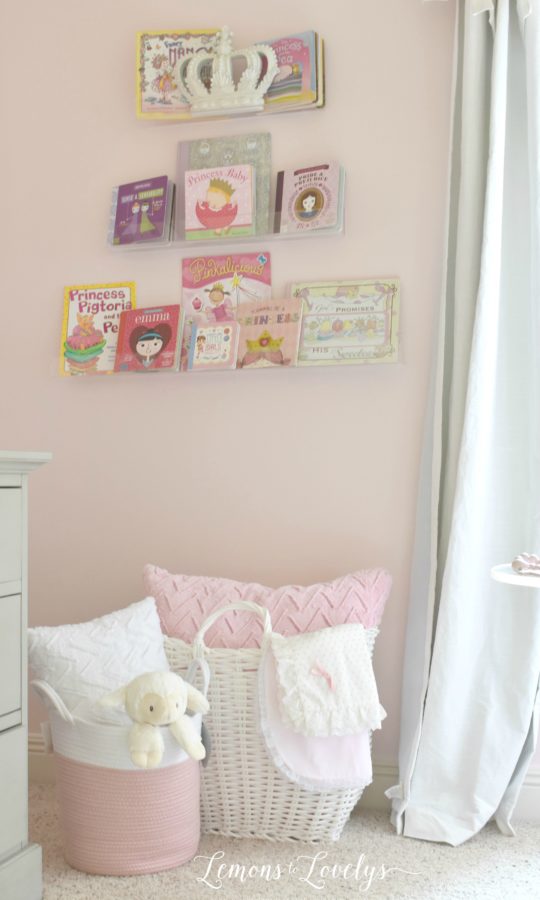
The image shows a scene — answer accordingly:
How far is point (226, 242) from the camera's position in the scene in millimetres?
2254

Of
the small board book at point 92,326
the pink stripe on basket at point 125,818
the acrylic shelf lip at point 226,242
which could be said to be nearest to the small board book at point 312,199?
the acrylic shelf lip at point 226,242

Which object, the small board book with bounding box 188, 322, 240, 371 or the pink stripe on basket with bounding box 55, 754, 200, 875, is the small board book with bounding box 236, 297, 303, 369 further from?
the pink stripe on basket with bounding box 55, 754, 200, 875

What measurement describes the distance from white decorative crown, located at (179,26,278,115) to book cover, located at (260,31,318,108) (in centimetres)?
2

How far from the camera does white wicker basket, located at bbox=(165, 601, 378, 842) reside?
1887 millimetres

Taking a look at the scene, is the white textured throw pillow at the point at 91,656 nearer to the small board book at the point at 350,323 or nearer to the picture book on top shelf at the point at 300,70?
the small board book at the point at 350,323

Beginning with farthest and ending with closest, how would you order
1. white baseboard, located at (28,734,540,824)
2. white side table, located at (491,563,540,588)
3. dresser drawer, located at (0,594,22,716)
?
1. white baseboard, located at (28,734,540,824)
2. dresser drawer, located at (0,594,22,716)
3. white side table, located at (491,563,540,588)

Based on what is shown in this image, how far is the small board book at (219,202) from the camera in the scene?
7.21 feet

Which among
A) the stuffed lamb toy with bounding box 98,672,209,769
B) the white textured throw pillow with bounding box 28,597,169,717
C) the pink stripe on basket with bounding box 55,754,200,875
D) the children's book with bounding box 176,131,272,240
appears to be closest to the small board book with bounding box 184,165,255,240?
the children's book with bounding box 176,131,272,240

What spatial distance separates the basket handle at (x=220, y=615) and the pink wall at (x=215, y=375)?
0.97ft

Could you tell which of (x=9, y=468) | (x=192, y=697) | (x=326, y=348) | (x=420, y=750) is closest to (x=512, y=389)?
(x=326, y=348)

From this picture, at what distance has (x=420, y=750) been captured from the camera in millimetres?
1976

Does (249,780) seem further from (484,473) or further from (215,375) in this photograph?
(215,375)

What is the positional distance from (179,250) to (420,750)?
52.7 inches

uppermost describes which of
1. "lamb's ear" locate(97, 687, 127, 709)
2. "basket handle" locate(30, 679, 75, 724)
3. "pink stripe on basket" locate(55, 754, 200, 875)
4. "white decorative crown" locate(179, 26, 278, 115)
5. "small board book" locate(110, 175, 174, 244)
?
"white decorative crown" locate(179, 26, 278, 115)
